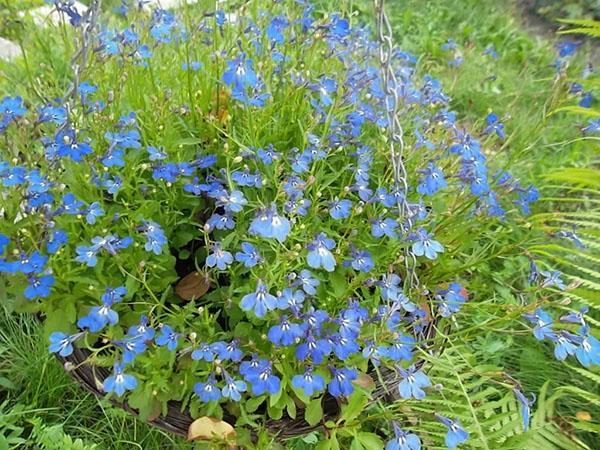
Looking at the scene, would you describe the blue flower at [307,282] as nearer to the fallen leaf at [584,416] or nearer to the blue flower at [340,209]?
the blue flower at [340,209]

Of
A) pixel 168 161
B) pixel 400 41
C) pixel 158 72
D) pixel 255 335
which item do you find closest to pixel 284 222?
pixel 255 335

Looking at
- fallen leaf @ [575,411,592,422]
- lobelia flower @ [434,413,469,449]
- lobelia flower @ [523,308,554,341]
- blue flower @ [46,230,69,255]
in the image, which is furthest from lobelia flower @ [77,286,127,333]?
fallen leaf @ [575,411,592,422]

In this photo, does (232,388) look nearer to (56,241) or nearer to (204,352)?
(204,352)

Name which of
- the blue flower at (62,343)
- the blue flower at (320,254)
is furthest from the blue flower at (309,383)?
the blue flower at (62,343)

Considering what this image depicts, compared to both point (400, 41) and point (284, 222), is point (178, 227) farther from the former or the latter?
point (400, 41)

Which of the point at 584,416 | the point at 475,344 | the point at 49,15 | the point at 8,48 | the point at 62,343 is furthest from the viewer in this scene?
the point at 8,48

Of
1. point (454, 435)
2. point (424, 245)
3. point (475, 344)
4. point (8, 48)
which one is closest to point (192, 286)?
point (424, 245)

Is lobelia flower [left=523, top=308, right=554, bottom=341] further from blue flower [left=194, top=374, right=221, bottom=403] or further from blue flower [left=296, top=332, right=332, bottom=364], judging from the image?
blue flower [left=194, top=374, right=221, bottom=403]
